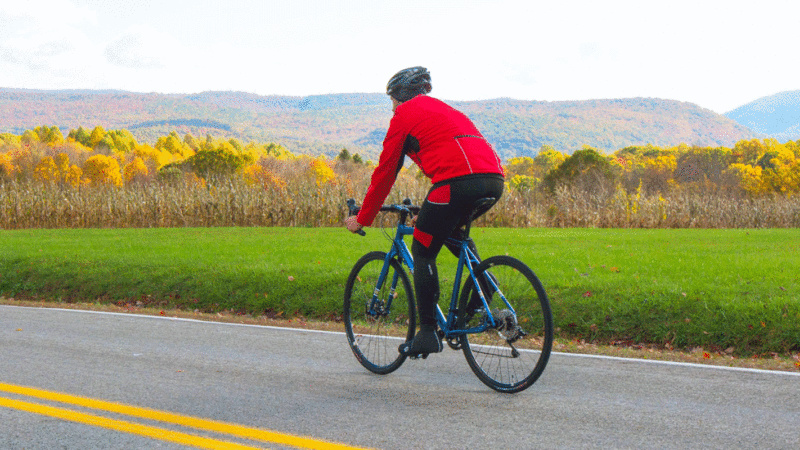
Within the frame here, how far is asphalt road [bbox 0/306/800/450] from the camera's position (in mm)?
4074

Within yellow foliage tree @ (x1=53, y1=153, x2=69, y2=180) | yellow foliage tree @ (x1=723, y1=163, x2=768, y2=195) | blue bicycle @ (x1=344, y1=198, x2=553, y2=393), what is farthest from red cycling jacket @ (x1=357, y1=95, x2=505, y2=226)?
yellow foliage tree @ (x1=53, y1=153, x2=69, y2=180)

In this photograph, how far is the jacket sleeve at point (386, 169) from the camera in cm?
505

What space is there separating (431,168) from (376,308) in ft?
5.39

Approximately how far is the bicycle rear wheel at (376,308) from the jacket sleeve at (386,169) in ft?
2.17

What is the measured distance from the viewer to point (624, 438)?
404cm

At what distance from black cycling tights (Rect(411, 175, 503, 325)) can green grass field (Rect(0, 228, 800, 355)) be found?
3.17 m

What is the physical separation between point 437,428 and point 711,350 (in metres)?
4.01

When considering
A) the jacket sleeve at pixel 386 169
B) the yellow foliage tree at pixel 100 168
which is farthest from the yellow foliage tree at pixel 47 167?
the jacket sleeve at pixel 386 169

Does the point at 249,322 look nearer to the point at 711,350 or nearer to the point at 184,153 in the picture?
the point at 711,350

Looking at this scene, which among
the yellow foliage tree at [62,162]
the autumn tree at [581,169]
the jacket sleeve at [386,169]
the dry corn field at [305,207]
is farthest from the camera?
the yellow foliage tree at [62,162]

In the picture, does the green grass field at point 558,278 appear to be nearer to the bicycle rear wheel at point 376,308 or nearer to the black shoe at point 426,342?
the bicycle rear wheel at point 376,308

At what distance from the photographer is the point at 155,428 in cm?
429

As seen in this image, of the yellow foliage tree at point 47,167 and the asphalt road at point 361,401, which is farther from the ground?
the asphalt road at point 361,401

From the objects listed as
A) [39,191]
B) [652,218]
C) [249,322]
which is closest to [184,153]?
[39,191]
